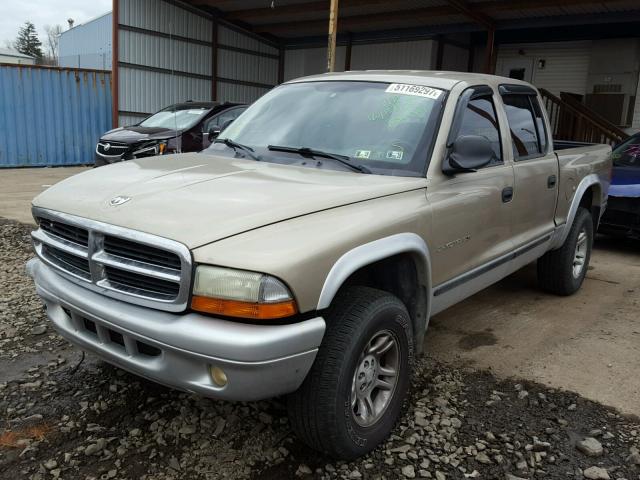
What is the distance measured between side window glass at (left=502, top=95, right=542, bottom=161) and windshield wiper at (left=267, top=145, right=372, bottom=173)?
1453 mm

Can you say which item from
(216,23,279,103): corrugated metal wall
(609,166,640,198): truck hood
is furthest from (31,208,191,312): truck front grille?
(216,23,279,103): corrugated metal wall

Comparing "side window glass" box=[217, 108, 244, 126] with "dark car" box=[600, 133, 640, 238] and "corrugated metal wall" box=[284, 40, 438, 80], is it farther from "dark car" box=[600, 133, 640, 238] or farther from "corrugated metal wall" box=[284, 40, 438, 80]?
"corrugated metal wall" box=[284, 40, 438, 80]

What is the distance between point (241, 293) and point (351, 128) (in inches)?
Result: 61.3

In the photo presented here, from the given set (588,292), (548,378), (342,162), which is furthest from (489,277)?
(588,292)

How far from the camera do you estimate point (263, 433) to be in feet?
9.41

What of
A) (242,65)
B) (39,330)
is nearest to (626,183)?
(39,330)

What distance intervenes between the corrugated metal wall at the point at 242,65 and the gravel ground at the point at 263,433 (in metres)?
17.4

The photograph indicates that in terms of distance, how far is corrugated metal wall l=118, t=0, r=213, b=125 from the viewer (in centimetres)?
1641

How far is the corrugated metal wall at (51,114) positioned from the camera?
566 inches

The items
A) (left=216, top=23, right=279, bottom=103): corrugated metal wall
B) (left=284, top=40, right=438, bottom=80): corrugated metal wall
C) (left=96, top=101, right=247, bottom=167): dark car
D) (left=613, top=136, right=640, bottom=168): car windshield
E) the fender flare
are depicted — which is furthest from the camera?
(left=216, top=23, right=279, bottom=103): corrugated metal wall

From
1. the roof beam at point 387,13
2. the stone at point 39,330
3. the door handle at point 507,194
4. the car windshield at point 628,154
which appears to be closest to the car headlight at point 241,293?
the door handle at point 507,194

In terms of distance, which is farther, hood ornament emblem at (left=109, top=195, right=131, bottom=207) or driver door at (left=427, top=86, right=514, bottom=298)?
driver door at (left=427, top=86, right=514, bottom=298)

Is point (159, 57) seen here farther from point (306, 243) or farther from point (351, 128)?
point (306, 243)

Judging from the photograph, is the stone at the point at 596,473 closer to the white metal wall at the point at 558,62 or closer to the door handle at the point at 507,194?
the door handle at the point at 507,194
